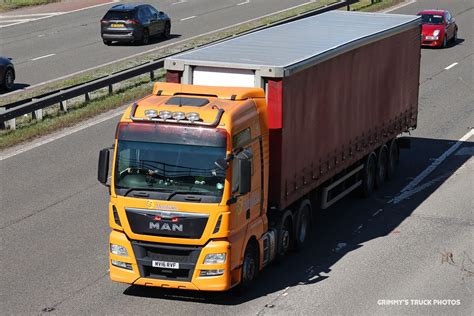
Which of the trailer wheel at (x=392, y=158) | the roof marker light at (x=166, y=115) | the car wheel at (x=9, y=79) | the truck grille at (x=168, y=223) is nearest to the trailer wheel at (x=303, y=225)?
the truck grille at (x=168, y=223)

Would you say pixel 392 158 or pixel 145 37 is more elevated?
pixel 392 158

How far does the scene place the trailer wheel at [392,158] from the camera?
916 inches

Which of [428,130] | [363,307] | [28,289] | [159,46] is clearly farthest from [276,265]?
[159,46]

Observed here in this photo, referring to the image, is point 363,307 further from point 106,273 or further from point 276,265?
point 106,273

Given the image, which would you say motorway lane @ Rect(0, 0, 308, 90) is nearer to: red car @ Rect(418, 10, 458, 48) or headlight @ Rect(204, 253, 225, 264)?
red car @ Rect(418, 10, 458, 48)

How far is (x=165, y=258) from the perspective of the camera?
49.8 feet

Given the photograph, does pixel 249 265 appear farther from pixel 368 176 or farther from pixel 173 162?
pixel 368 176

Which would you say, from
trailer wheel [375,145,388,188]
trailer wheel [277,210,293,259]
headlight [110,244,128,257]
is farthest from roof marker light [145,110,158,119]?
trailer wheel [375,145,388,188]

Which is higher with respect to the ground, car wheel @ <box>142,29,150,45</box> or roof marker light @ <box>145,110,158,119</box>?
roof marker light @ <box>145,110,158,119</box>

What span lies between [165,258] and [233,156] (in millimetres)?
1784

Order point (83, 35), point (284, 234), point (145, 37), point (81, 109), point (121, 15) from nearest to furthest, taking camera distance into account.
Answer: point (284, 234) → point (81, 109) → point (121, 15) → point (145, 37) → point (83, 35)

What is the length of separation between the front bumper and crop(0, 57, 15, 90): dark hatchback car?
18007 millimetres

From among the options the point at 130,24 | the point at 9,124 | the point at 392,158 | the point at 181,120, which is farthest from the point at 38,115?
the point at 130,24

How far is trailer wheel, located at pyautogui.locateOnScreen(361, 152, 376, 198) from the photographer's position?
2161 cm
